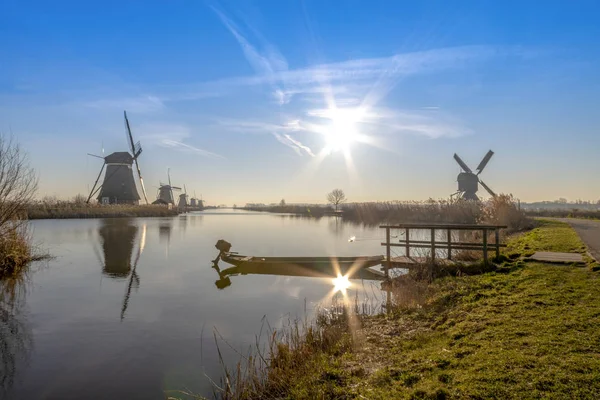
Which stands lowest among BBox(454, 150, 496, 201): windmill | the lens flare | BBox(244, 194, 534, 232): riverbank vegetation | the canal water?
the canal water

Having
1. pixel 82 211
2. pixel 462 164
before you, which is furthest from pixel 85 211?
pixel 462 164

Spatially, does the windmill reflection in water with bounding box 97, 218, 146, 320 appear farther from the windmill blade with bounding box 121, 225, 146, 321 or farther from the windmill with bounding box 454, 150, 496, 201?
the windmill with bounding box 454, 150, 496, 201

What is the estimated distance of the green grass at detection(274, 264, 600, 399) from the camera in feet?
14.0

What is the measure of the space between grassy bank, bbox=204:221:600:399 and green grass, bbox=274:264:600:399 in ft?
0.04

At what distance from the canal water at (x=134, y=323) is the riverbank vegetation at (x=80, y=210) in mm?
39296

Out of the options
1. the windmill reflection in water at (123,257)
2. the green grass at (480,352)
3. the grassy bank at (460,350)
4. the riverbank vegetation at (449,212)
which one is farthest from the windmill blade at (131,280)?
the riverbank vegetation at (449,212)

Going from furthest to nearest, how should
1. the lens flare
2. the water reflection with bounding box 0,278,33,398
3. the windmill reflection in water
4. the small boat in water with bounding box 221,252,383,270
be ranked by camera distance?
the small boat in water with bounding box 221,252,383,270 → the windmill reflection in water → the lens flare → the water reflection with bounding box 0,278,33,398

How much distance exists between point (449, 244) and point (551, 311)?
7.02m

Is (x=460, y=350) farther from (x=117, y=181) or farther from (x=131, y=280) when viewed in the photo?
(x=117, y=181)

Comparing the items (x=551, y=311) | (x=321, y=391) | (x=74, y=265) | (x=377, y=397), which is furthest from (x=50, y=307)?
(x=551, y=311)

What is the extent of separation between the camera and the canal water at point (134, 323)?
21.8ft

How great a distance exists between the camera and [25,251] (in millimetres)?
16875

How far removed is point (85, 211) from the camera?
181ft

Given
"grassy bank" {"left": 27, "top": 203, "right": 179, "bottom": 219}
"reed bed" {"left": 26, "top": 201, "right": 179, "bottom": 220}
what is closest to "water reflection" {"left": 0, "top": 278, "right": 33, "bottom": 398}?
"grassy bank" {"left": 27, "top": 203, "right": 179, "bottom": 219}
